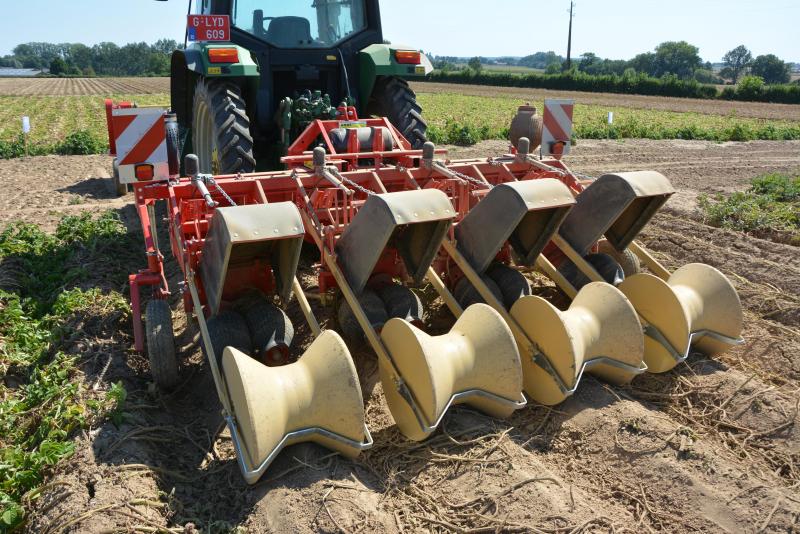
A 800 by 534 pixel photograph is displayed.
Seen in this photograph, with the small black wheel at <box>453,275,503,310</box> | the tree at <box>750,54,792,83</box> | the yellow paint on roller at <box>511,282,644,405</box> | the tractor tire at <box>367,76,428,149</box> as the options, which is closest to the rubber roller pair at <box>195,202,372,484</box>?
the yellow paint on roller at <box>511,282,644,405</box>

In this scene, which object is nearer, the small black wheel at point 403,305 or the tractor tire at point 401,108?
the small black wheel at point 403,305

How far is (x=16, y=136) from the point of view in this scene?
14375 mm

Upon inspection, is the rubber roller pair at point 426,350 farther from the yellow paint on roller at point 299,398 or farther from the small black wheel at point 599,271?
the small black wheel at point 599,271

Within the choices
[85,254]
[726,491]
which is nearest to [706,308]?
[726,491]

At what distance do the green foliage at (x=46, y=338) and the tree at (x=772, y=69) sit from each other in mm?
75166

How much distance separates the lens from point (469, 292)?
156 inches

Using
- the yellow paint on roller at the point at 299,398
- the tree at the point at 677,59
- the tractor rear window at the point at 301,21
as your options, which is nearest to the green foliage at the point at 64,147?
the tractor rear window at the point at 301,21

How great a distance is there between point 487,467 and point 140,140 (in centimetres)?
296

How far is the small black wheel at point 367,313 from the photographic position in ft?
11.6

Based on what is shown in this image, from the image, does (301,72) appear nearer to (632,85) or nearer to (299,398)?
(299,398)

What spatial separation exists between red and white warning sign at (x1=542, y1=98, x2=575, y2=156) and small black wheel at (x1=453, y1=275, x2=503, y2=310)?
1.75 meters

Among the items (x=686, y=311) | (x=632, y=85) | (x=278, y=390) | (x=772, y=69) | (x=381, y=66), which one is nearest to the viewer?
(x=278, y=390)

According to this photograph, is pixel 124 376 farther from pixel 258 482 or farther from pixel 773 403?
pixel 773 403

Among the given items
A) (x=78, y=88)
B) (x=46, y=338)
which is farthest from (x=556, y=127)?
(x=78, y=88)
